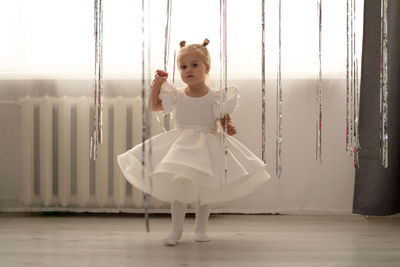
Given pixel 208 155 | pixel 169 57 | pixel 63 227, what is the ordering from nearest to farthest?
pixel 208 155
pixel 63 227
pixel 169 57

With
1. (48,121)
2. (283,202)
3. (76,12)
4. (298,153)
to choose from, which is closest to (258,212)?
(283,202)

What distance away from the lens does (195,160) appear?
5.74ft

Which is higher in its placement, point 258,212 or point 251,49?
point 251,49

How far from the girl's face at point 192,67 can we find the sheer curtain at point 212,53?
49cm

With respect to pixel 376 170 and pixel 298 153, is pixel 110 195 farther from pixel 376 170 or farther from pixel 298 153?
pixel 376 170

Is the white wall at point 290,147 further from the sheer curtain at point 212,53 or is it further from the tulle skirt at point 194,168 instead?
the tulle skirt at point 194,168

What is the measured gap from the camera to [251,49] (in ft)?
7.96

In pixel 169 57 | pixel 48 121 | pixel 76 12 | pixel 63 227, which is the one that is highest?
pixel 76 12

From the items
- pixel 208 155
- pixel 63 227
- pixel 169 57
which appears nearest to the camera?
pixel 208 155

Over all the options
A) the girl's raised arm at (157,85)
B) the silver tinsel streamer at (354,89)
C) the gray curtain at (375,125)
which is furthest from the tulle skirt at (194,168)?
the gray curtain at (375,125)

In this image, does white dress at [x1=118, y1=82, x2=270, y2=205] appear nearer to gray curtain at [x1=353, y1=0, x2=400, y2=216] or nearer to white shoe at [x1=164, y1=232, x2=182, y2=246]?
white shoe at [x1=164, y1=232, x2=182, y2=246]

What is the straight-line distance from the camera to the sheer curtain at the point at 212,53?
7.88ft

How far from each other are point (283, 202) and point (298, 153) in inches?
8.6

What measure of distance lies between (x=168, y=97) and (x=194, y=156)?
9.7 inches
